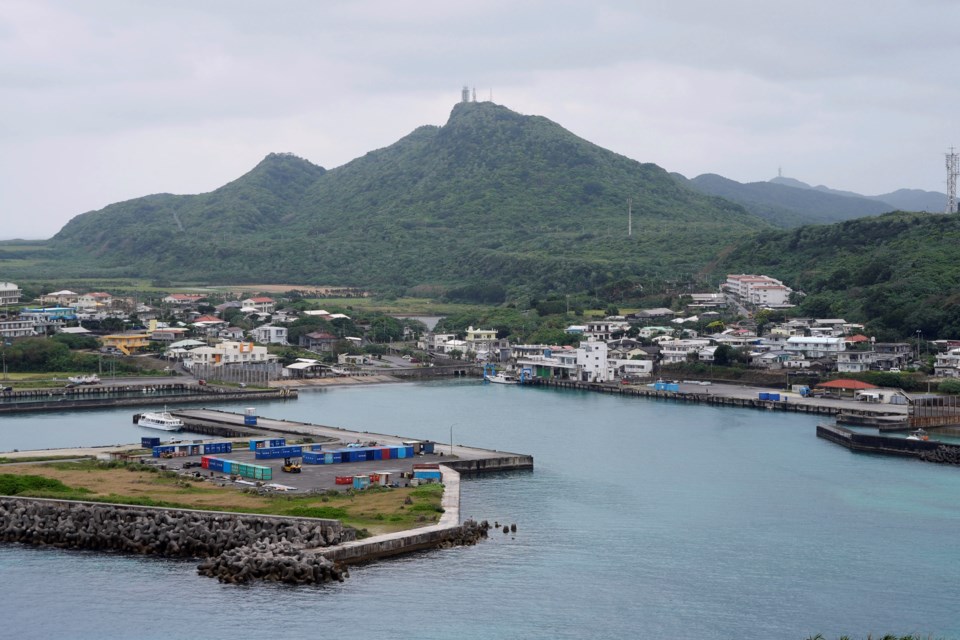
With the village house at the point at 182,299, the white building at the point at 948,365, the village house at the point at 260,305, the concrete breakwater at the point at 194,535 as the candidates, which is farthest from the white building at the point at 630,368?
the concrete breakwater at the point at 194,535

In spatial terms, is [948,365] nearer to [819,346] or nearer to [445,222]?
[819,346]

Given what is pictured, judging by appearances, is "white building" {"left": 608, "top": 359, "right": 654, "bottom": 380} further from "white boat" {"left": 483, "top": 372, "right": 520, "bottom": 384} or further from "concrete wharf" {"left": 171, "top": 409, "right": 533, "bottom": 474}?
"concrete wharf" {"left": 171, "top": 409, "right": 533, "bottom": 474}

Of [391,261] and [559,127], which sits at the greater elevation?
[559,127]

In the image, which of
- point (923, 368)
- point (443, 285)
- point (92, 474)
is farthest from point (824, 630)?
point (443, 285)

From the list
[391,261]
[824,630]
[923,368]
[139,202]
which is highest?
[139,202]

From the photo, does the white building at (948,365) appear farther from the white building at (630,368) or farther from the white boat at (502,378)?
the white boat at (502,378)

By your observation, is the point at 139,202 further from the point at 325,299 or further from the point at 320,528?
the point at 320,528
